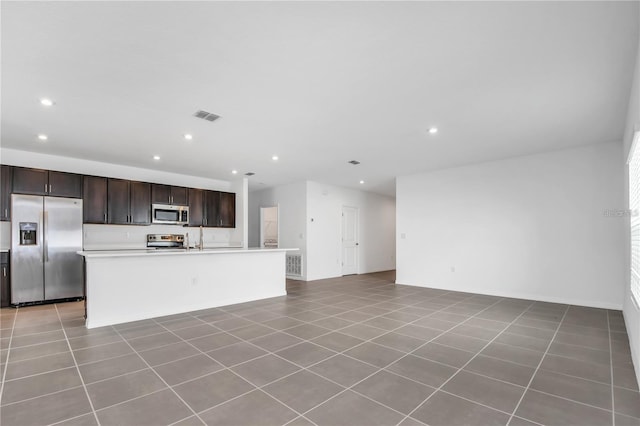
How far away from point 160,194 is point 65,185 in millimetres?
1633

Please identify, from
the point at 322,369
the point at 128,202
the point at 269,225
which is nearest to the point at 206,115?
the point at 322,369

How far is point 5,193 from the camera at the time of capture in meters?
5.16

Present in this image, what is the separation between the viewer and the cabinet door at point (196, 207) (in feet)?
24.3

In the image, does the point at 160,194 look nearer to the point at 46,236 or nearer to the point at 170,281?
the point at 46,236

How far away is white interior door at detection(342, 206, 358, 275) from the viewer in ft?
30.1

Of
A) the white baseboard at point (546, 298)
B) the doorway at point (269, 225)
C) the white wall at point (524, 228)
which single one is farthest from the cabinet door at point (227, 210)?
the white baseboard at point (546, 298)

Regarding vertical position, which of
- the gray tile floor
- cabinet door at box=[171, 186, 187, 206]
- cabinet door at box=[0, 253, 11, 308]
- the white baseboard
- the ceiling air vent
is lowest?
the white baseboard

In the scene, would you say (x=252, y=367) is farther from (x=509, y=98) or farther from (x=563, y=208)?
(x=563, y=208)

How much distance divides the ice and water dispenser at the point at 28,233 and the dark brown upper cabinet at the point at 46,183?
554 mm

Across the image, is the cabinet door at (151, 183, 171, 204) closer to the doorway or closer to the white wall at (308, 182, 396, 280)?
the doorway

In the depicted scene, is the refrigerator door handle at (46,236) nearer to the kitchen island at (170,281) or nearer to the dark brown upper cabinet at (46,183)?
the dark brown upper cabinet at (46,183)

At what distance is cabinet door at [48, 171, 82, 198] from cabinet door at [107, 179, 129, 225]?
0.49 meters

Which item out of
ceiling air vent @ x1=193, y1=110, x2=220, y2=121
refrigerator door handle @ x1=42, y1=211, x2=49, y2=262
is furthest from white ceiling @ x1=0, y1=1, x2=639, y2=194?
refrigerator door handle @ x1=42, y1=211, x2=49, y2=262

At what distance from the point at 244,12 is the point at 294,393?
2.68 m
